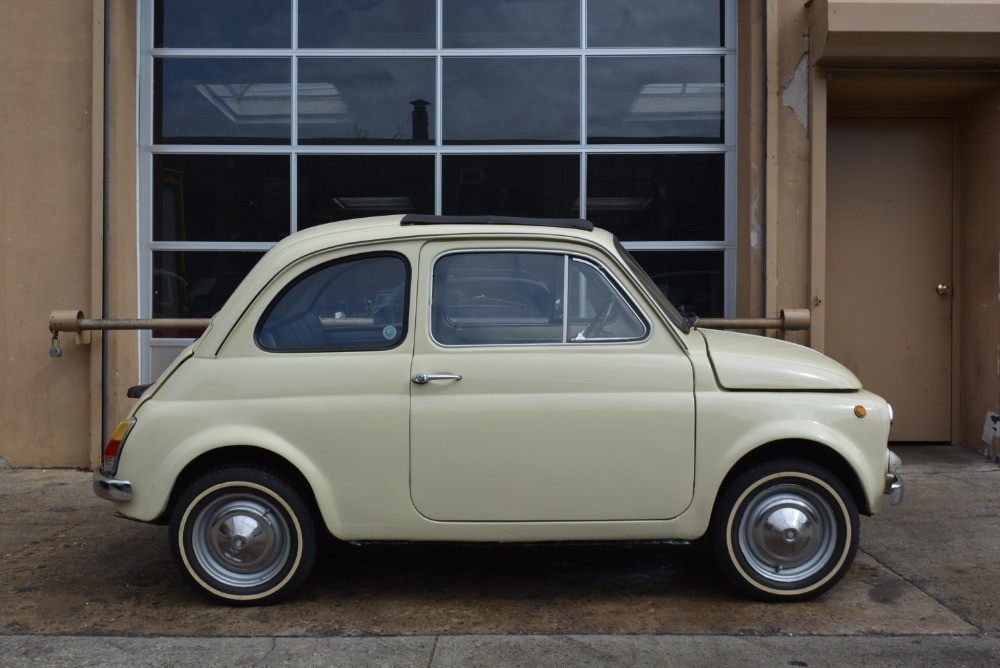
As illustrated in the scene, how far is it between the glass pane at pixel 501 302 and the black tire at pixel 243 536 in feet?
3.51

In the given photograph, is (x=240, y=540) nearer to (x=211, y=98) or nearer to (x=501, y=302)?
(x=501, y=302)

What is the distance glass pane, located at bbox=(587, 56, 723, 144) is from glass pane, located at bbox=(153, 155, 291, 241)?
2.62 meters

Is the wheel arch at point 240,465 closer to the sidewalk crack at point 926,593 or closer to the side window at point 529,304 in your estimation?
the side window at point 529,304

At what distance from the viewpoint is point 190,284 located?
8633mm

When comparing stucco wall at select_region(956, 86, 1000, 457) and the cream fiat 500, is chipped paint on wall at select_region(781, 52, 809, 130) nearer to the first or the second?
stucco wall at select_region(956, 86, 1000, 457)

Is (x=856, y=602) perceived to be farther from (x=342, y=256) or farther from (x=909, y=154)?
(x=909, y=154)

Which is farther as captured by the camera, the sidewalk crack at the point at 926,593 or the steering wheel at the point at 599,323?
the steering wheel at the point at 599,323

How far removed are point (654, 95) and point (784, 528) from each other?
15.7 feet

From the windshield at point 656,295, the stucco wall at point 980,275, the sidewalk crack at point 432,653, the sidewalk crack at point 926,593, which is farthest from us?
the stucco wall at point 980,275

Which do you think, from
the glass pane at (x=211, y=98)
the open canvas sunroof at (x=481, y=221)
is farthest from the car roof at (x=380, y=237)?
the glass pane at (x=211, y=98)

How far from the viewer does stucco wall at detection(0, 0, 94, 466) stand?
8.13 metres

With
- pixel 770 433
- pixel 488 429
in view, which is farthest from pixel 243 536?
pixel 770 433

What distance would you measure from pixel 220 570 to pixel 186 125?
4.92m

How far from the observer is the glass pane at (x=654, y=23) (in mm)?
8672
